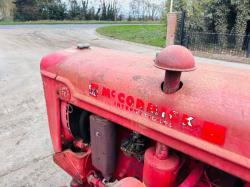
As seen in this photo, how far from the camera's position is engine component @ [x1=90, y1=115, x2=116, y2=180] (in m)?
1.79

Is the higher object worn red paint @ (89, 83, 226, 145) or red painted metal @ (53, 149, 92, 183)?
worn red paint @ (89, 83, 226, 145)

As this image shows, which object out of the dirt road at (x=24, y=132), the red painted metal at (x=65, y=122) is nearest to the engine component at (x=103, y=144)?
the red painted metal at (x=65, y=122)

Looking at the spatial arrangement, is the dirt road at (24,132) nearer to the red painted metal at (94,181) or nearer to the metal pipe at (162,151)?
the red painted metal at (94,181)

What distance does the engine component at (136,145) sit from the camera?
5.56ft

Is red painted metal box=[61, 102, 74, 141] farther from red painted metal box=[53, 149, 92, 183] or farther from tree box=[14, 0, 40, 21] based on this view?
→ tree box=[14, 0, 40, 21]

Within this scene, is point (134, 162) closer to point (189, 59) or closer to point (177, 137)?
point (177, 137)

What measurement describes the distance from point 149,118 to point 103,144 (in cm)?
50

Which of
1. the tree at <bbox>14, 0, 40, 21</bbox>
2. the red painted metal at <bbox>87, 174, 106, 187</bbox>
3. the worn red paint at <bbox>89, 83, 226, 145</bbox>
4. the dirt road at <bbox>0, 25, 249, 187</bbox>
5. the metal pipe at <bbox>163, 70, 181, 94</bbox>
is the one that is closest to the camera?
the worn red paint at <bbox>89, 83, 226, 145</bbox>

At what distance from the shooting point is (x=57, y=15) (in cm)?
2473

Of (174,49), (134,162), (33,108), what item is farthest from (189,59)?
(33,108)

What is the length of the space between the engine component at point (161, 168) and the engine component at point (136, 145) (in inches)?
6.2

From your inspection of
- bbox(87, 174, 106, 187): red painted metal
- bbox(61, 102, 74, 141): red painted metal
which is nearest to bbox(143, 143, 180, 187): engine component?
bbox(87, 174, 106, 187): red painted metal

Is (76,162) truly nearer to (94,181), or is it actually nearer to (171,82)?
(94,181)

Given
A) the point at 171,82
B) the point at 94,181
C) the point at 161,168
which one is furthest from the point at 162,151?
the point at 94,181
